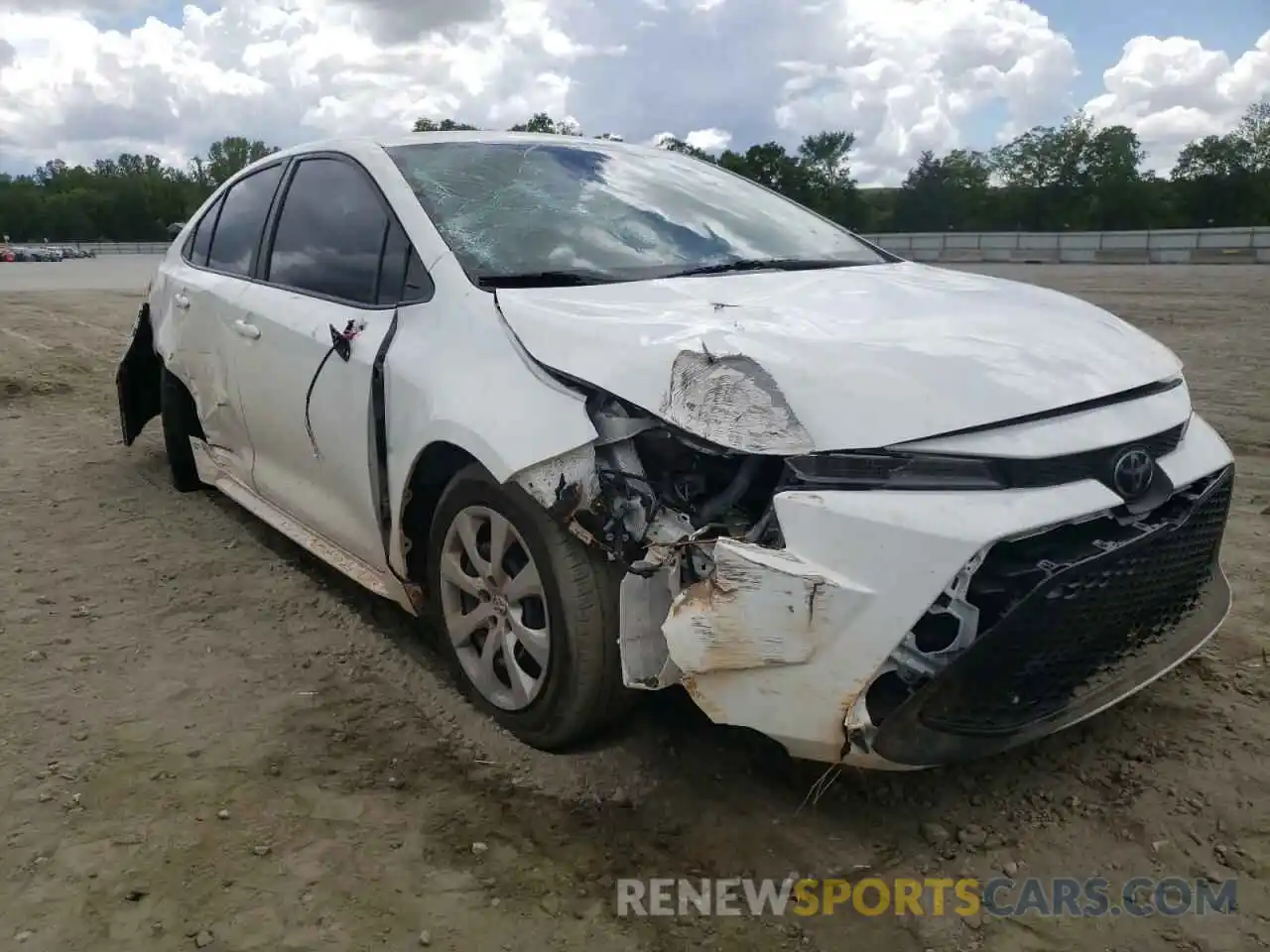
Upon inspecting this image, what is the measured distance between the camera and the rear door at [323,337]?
10.2ft

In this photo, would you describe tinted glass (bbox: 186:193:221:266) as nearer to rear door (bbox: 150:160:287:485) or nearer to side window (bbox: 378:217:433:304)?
rear door (bbox: 150:160:287:485)

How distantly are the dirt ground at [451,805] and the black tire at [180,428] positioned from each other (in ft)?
4.12

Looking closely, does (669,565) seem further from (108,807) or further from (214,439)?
(214,439)

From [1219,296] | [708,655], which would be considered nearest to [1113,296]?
[1219,296]

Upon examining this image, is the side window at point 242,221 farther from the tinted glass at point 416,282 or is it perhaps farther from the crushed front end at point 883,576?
the crushed front end at point 883,576

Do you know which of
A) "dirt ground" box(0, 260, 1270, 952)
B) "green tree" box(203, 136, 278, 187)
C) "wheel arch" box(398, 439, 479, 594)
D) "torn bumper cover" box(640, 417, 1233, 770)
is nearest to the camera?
"torn bumper cover" box(640, 417, 1233, 770)

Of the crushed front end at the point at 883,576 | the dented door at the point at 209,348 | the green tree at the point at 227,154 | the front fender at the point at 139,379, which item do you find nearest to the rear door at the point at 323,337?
the dented door at the point at 209,348

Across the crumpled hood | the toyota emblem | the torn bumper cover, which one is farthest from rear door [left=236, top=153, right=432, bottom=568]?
the toyota emblem

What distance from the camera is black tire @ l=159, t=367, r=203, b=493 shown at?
4820 millimetres

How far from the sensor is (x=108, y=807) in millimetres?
2559

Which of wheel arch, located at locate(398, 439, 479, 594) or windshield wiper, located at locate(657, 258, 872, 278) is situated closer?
wheel arch, located at locate(398, 439, 479, 594)

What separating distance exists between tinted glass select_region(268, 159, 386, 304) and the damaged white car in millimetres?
A: 20

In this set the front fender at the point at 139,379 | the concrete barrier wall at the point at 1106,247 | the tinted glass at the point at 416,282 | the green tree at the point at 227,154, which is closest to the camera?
the tinted glass at the point at 416,282

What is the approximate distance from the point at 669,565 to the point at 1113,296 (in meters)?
15.4
